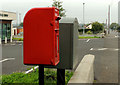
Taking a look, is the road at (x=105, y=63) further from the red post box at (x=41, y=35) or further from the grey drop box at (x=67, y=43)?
the red post box at (x=41, y=35)

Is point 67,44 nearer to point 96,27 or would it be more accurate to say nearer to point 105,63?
point 105,63

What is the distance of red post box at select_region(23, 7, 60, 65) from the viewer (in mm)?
2709

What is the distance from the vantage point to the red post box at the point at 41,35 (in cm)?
271

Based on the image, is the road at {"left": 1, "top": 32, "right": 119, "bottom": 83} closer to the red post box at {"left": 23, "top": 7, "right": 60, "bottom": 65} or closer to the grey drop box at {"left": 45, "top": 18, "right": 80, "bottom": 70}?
the grey drop box at {"left": 45, "top": 18, "right": 80, "bottom": 70}

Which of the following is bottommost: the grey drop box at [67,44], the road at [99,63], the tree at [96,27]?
the road at [99,63]

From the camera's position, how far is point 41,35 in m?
2.73

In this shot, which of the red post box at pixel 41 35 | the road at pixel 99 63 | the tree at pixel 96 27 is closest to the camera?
the red post box at pixel 41 35

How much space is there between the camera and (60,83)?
11.4 ft

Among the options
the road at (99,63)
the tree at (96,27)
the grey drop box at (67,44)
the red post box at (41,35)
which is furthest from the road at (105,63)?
the tree at (96,27)

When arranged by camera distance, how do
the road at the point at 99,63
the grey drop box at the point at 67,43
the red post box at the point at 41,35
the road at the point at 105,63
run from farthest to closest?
1. the road at the point at 99,63
2. the road at the point at 105,63
3. the grey drop box at the point at 67,43
4. the red post box at the point at 41,35

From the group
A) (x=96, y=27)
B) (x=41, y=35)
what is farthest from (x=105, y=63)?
Answer: (x=96, y=27)

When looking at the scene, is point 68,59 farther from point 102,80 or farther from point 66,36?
point 102,80

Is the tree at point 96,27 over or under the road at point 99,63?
over

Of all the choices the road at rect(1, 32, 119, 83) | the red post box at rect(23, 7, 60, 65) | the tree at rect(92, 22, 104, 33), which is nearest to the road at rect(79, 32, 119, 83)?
the road at rect(1, 32, 119, 83)
